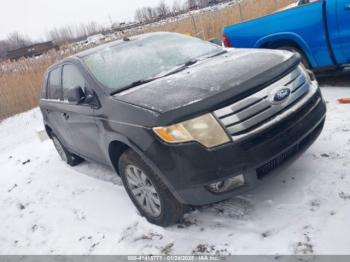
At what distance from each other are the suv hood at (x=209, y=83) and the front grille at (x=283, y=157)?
1.87ft

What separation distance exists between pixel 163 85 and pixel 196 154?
872mm

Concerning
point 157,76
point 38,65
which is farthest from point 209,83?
point 38,65

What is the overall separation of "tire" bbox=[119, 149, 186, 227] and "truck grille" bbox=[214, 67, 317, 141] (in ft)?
2.52

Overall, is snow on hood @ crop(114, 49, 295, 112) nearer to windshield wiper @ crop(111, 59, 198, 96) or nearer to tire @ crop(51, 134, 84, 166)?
windshield wiper @ crop(111, 59, 198, 96)

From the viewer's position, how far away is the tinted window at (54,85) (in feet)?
15.1

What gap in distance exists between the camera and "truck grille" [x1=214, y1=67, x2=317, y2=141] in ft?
8.17

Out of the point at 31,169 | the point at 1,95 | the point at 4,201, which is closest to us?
the point at 4,201

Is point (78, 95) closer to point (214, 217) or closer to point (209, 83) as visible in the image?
point (209, 83)

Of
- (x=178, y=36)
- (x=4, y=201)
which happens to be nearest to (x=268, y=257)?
(x=178, y=36)

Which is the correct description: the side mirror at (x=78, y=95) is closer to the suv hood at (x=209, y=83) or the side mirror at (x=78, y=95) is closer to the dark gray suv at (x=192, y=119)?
the dark gray suv at (x=192, y=119)

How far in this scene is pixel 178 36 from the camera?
439cm

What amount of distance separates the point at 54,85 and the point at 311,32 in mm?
3723

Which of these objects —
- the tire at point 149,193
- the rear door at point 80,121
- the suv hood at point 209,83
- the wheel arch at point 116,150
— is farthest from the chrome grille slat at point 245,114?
the rear door at point 80,121

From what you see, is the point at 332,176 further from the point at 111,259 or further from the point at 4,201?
the point at 4,201
